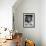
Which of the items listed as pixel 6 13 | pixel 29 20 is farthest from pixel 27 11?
pixel 6 13

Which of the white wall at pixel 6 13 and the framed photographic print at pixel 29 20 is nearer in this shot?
the white wall at pixel 6 13

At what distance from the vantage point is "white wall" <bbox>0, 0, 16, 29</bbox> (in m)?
4.67

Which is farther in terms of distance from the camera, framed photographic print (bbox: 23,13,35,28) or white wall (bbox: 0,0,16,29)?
framed photographic print (bbox: 23,13,35,28)

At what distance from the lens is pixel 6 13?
4738 millimetres

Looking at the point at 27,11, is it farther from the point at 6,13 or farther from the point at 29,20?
the point at 6,13

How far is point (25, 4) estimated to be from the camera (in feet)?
19.8

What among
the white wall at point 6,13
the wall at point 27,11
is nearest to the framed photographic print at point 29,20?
the wall at point 27,11

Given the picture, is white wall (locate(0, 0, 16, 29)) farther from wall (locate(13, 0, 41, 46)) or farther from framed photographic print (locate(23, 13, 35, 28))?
framed photographic print (locate(23, 13, 35, 28))

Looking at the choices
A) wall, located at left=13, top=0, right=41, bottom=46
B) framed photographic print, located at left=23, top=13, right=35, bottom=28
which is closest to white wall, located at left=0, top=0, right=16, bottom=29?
wall, located at left=13, top=0, right=41, bottom=46

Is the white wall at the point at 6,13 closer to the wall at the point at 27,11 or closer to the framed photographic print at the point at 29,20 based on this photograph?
the wall at the point at 27,11

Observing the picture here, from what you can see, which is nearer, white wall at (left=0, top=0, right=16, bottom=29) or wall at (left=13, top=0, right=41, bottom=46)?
white wall at (left=0, top=0, right=16, bottom=29)

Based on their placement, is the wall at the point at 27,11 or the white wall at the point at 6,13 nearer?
the white wall at the point at 6,13

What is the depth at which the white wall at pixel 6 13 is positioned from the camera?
15.3ft

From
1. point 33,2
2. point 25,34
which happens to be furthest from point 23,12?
point 25,34
